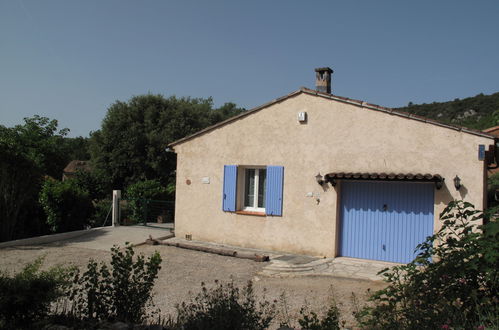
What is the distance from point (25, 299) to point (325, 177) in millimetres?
7295

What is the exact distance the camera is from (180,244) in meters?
11.3

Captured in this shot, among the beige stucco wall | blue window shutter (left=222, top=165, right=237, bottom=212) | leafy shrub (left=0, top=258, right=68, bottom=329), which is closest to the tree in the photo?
the beige stucco wall

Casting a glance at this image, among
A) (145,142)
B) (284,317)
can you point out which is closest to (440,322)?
(284,317)

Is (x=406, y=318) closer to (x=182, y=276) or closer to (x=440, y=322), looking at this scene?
(x=440, y=322)

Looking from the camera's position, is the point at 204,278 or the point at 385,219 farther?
the point at 385,219

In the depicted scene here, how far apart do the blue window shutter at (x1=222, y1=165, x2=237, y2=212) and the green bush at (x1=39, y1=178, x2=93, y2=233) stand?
5.95 metres

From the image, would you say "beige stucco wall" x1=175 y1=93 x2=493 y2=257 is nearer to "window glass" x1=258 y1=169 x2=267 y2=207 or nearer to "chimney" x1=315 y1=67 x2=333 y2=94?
"window glass" x1=258 y1=169 x2=267 y2=207

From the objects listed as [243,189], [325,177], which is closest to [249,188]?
[243,189]

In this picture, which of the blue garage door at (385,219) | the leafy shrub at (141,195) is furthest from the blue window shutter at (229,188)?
the leafy shrub at (141,195)

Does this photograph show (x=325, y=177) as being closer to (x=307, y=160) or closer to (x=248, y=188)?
(x=307, y=160)

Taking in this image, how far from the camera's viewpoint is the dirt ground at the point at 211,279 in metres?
6.61

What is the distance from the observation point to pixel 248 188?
11.8 m

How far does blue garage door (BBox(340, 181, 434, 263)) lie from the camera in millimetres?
9125

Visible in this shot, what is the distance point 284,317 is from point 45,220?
1117 cm
